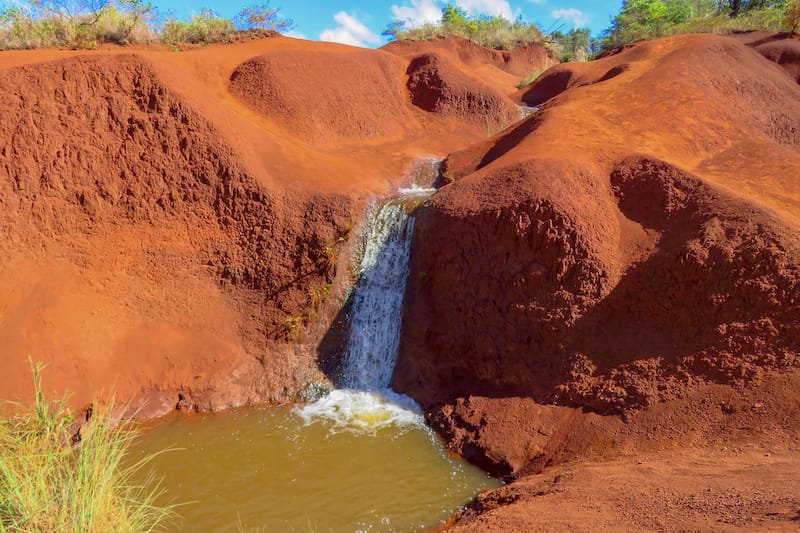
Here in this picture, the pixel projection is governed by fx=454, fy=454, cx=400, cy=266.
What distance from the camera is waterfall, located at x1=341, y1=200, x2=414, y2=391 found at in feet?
23.7

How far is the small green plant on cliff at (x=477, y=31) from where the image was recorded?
19188 millimetres

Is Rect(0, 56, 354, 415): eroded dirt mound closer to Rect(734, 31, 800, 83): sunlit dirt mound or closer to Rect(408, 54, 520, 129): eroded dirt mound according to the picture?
Rect(408, 54, 520, 129): eroded dirt mound

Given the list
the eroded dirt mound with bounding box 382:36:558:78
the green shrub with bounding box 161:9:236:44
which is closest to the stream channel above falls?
the green shrub with bounding box 161:9:236:44

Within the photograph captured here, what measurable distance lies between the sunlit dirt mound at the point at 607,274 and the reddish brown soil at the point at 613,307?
20mm

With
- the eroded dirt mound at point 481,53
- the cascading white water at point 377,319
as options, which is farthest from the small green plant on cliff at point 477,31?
the cascading white water at point 377,319

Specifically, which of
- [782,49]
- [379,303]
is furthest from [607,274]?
[782,49]

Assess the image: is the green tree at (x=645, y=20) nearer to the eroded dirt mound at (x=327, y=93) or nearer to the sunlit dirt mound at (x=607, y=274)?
the eroded dirt mound at (x=327, y=93)

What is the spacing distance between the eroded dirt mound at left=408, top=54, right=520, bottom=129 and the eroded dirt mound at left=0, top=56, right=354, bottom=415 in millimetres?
7187

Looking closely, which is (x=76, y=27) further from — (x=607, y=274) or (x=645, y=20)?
(x=645, y=20)

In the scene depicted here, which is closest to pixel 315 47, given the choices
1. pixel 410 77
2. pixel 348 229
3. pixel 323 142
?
pixel 410 77

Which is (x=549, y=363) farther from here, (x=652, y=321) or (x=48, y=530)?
(x=48, y=530)

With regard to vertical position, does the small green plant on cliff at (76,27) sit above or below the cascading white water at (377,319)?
above

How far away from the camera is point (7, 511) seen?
2.39 meters

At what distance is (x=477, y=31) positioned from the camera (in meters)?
21.7
